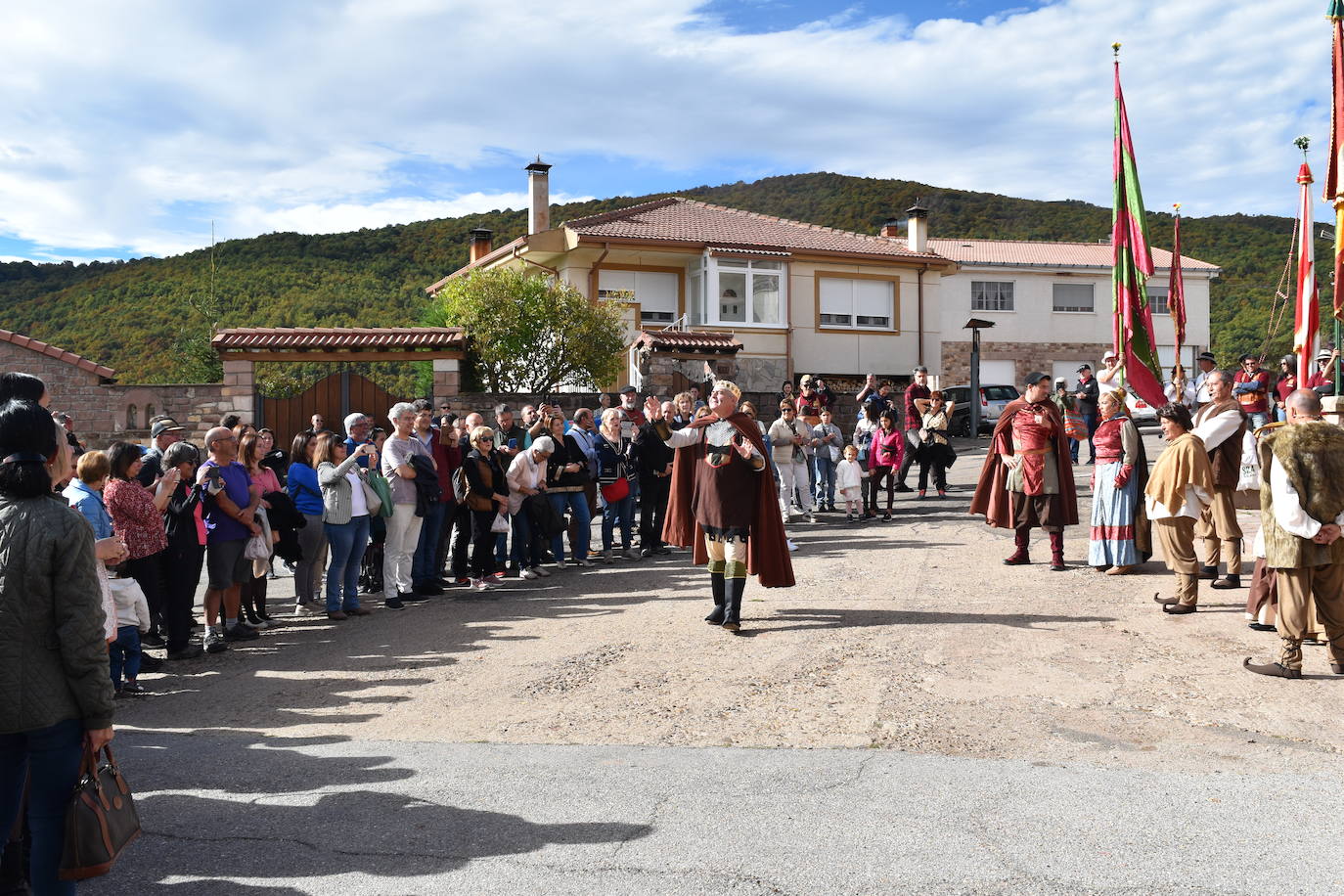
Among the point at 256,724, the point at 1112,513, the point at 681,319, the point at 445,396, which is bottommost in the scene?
the point at 256,724

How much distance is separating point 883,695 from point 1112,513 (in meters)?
4.80

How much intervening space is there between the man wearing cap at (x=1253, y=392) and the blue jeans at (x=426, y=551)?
23.8ft

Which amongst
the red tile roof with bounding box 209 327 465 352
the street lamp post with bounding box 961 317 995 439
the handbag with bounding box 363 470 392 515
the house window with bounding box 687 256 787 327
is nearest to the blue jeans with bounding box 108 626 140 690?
the handbag with bounding box 363 470 392 515

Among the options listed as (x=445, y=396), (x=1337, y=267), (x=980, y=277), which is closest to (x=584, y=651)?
(x=1337, y=267)

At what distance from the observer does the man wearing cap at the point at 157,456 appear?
826cm

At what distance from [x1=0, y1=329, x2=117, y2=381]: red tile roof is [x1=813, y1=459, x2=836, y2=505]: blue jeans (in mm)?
12149

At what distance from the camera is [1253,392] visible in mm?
12766

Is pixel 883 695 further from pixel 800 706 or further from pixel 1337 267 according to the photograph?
pixel 1337 267

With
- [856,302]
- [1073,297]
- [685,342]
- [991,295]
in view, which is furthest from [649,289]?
[1073,297]

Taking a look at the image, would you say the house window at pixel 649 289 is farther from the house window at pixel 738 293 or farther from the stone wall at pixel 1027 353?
the stone wall at pixel 1027 353

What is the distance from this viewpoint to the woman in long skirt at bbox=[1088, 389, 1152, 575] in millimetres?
10164

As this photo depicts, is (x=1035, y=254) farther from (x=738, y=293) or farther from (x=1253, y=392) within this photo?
(x=1253, y=392)

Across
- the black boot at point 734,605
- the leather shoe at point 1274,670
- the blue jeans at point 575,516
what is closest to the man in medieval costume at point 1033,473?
the leather shoe at point 1274,670

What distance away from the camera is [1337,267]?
372 inches
